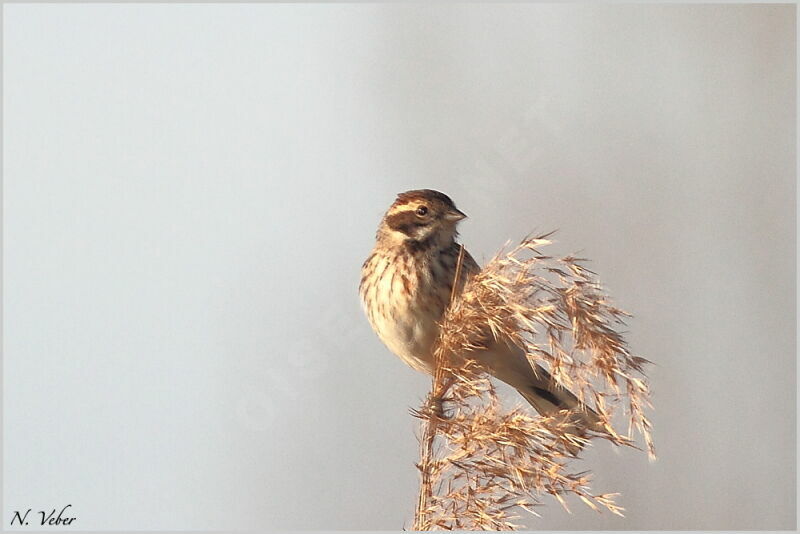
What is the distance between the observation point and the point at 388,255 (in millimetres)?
3816

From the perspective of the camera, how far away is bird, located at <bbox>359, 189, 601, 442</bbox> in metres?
3.57

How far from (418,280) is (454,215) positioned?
255mm

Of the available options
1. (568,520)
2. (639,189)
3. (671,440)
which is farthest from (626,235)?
(568,520)

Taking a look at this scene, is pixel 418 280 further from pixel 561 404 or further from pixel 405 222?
pixel 561 404

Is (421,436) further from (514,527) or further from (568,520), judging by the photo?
(568,520)

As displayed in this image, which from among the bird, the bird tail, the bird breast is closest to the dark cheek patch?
the bird

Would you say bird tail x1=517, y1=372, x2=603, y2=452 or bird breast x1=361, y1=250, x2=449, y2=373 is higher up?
bird breast x1=361, y1=250, x2=449, y2=373

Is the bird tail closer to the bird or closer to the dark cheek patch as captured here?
the bird

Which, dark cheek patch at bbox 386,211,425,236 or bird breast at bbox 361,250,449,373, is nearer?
bird breast at bbox 361,250,449,373

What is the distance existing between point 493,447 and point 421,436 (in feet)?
0.59

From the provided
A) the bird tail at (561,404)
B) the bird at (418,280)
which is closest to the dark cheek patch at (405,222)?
the bird at (418,280)

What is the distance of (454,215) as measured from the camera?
3727 millimetres

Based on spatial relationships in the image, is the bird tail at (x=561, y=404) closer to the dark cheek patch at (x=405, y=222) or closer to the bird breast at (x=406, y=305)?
the bird breast at (x=406, y=305)

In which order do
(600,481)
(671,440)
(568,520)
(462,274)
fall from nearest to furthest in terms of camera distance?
1. (462,274)
2. (568,520)
3. (600,481)
4. (671,440)
